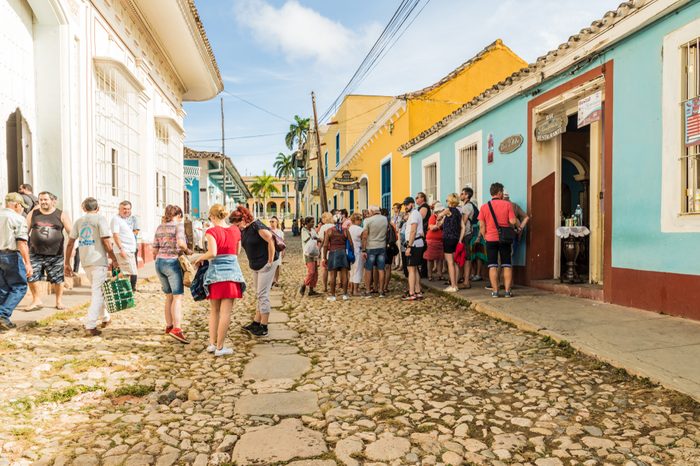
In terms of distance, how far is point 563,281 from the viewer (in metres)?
7.50

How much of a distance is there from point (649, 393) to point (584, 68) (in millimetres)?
4898

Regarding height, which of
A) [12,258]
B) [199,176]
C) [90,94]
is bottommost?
[12,258]

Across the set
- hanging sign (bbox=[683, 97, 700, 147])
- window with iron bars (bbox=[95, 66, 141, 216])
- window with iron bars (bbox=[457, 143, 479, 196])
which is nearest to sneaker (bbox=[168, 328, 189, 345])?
window with iron bars (bbox=[95, 66, 141, 216])

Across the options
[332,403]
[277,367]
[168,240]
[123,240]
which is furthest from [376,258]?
[332,403]

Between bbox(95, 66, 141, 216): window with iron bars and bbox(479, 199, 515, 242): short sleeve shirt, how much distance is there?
6.76 metres

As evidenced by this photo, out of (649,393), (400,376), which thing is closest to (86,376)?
(400,376)

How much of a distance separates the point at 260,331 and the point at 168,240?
1.43 meters

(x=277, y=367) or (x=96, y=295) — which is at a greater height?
(x=96, y=295)

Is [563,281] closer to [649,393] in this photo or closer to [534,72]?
[534,72]

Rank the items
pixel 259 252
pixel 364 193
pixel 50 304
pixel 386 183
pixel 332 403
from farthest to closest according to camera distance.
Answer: pixel 364 193 → pixel 386 183 → pixel 50 304 → pixel 259 252 → pixel 332 403

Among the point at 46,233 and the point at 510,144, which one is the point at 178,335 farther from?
the point at 510,144

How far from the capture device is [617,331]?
4.80 metres

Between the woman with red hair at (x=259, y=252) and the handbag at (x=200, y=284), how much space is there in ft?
2.61

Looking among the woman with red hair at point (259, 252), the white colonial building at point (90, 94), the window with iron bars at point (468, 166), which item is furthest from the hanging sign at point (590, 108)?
the white colonial building at point (90, 94)
